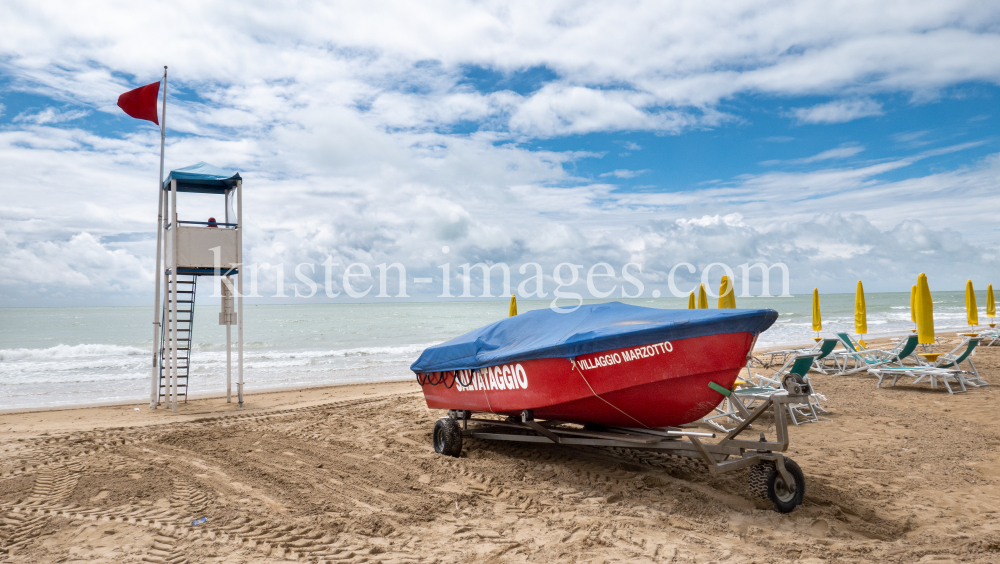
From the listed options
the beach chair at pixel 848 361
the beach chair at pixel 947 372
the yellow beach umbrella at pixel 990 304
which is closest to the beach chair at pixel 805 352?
the beach chair at pixel 848 361

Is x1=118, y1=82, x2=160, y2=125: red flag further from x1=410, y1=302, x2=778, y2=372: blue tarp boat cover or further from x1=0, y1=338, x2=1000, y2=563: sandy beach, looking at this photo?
x1=410, y1=302, x2=778, y2=372: blue tarp boat cover

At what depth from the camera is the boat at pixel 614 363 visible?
189 inches

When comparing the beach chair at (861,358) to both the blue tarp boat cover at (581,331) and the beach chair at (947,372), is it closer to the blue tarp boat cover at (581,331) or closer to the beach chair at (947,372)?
the beach chair at (947,372)

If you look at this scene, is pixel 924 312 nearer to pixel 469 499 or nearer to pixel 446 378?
pixel 446 378

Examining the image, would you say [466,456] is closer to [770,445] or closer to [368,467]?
[368,467]

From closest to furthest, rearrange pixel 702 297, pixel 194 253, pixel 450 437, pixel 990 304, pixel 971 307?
pixel 450 437
pixel 194 253
pixel 702 297
pixel 971 307
pixel 990 304

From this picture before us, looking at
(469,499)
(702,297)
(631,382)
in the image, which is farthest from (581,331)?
(702,297)

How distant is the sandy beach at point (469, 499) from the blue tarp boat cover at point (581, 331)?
112cm

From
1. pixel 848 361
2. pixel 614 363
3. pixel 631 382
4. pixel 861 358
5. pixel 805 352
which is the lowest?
pixel 848 361

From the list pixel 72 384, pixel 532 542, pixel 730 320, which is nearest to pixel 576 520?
pixel 532 542

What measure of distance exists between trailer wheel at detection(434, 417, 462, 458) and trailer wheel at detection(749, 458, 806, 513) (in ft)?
9.63

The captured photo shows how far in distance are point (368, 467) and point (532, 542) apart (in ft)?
8.00

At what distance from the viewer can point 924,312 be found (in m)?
11.6

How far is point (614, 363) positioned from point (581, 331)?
0.47 m
